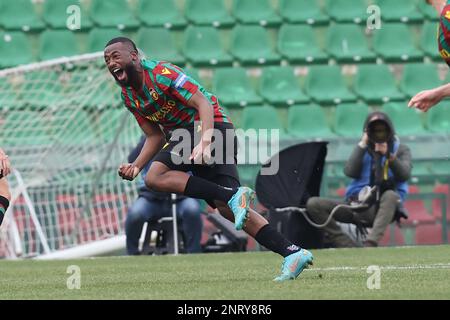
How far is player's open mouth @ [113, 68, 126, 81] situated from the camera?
6.58m

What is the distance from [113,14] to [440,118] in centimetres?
448

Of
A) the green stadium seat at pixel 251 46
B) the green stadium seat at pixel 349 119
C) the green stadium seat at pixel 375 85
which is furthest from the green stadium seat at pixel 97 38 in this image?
the green stadium seat at pixel 375 85

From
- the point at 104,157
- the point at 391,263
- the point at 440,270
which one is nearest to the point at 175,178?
the point at 440,270

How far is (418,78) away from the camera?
14992 mm

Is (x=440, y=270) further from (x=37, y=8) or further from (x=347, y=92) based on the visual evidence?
(x=37, y=8)

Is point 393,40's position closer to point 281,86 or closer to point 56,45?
point 281,86

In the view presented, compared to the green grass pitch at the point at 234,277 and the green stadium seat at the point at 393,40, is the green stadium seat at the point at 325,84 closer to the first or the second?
the green stadium seat at the point at 393,40

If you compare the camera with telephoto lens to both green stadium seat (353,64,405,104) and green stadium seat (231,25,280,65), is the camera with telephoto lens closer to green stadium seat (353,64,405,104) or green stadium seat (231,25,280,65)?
green stadium seat (353,64,405,104)

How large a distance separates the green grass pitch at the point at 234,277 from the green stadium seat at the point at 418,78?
15.9 feet

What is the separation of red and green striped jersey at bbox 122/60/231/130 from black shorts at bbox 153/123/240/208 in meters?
0.08

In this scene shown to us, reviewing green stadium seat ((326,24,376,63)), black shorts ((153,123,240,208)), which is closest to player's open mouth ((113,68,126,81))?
black shorts ((153,123,240,208))

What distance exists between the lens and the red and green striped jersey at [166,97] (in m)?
6.63

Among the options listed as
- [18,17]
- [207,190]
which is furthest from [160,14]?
[207,190]

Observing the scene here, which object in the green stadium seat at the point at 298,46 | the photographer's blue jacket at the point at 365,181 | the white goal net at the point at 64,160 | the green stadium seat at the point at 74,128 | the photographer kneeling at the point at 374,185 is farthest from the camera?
the green stadium seat at the point at 298,46
